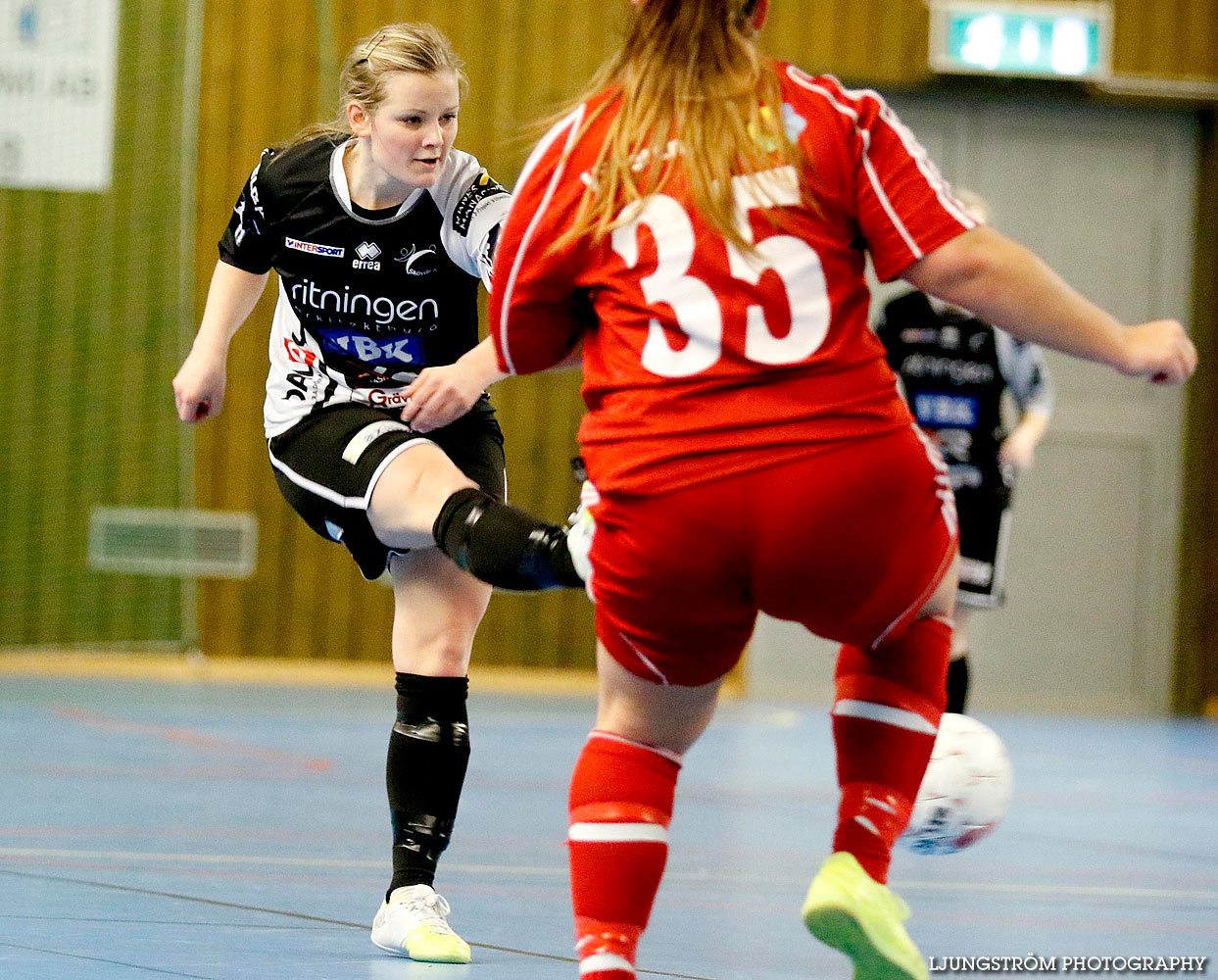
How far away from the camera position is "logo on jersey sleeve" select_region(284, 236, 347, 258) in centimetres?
289

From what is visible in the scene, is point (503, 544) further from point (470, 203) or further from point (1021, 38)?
point (1021, 38)

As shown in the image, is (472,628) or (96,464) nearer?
(472,628)

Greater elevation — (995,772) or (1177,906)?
(995,772)

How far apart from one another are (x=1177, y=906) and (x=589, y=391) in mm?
2026

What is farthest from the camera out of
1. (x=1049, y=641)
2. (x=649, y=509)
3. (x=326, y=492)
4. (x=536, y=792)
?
(x=1049, y=641)

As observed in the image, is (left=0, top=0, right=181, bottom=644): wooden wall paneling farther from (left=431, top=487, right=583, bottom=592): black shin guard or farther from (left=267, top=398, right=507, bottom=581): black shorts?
(left=431, top=487, right=583, bottom=592): black shin guard

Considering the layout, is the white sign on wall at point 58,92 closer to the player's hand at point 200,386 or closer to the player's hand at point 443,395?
the player's hand at point 200,386

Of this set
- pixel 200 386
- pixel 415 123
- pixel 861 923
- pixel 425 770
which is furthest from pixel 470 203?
pixel 861 923

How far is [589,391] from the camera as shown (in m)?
1.99

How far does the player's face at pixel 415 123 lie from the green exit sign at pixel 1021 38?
6.74 metres

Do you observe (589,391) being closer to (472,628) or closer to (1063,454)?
(472,628)

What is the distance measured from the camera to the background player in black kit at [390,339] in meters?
2.77

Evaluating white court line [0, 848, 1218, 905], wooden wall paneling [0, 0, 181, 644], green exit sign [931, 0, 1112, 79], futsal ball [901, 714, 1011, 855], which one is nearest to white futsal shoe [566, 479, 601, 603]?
futsal ball [901, 714, 1011, 855]

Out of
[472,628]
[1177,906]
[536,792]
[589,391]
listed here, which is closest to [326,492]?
[472,628]
